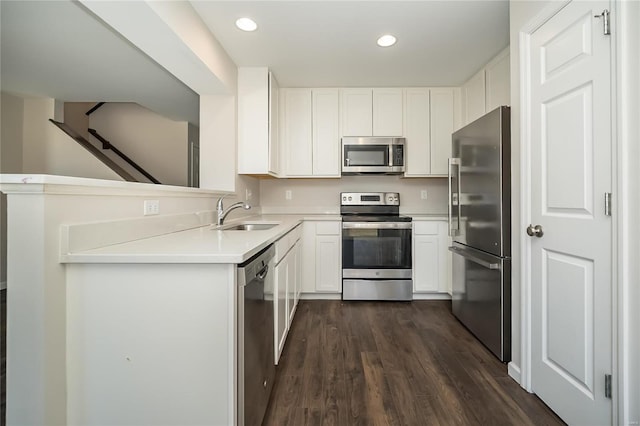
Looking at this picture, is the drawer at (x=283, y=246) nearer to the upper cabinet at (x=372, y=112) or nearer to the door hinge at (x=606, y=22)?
the upper cabinet at (x=372, y=112)

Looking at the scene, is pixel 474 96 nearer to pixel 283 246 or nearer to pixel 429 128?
pixel 429 128

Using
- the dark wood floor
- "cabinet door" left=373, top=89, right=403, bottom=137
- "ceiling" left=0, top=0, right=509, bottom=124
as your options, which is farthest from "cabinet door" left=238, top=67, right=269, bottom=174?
the dark wood floor

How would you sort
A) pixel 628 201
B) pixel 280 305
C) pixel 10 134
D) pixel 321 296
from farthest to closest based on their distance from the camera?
pixel 10 134 < pixel 321 296 < pixel 280 305 < pixel 628 201

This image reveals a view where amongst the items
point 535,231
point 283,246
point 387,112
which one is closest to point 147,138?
point 387,112

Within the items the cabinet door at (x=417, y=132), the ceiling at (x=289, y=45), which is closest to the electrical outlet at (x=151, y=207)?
the ceiling at (x=289, y=45)

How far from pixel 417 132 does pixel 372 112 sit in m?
0.55

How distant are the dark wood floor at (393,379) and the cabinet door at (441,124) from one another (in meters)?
1.74

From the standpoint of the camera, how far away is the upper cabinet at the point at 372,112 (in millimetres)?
3299

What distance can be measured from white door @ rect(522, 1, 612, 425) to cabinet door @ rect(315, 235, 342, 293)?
1.82 meters

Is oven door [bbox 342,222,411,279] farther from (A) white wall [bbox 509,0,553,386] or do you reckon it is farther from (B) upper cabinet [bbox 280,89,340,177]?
(A) white wall [bbox 509,0,553,386]

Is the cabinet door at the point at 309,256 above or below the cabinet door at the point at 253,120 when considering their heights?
below

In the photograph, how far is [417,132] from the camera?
10.9 ft

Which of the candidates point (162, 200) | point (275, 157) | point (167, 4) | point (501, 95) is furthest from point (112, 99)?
point (501, 95)

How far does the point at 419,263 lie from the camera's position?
313 cm
